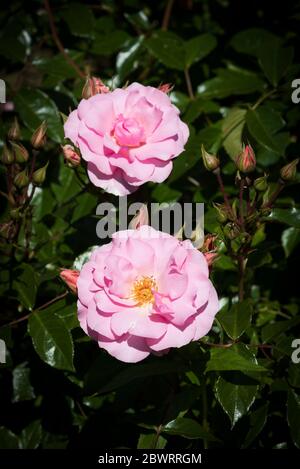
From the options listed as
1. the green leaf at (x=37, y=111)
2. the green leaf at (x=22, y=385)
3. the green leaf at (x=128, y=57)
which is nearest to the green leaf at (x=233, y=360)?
the green leaf at (x=22, y=385)

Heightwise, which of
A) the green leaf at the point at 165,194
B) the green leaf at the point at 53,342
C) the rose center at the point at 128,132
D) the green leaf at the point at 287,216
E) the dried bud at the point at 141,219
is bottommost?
the green leaf at the point at 53,342

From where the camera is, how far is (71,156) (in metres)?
1.38

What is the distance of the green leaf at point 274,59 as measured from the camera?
1.93 meters

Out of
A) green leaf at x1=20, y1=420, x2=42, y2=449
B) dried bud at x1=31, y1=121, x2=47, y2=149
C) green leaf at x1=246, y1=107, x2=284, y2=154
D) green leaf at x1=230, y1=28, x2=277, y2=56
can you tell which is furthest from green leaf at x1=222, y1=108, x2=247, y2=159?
green leaf at x1=20, y1=420, x2=42, y2=449

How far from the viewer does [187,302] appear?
1.11 meters

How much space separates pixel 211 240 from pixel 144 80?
1138 millimetres

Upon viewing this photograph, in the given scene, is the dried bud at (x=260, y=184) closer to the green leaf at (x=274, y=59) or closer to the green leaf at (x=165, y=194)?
the green leaf at (x=165, y=194)

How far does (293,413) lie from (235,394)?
0.63 ft

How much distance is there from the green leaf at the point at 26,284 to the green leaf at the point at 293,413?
72 centimetres

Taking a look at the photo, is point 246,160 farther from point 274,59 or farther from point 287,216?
point 274,59

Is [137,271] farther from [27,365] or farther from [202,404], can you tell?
[27,365]

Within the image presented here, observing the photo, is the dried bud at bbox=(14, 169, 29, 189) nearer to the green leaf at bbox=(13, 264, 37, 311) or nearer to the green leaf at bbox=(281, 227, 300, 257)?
the green leaf at bbox=(13, 264, 37, 311)

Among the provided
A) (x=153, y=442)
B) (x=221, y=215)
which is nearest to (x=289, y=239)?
(x=221, y=215)

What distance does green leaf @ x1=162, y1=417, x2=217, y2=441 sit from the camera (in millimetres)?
1299
